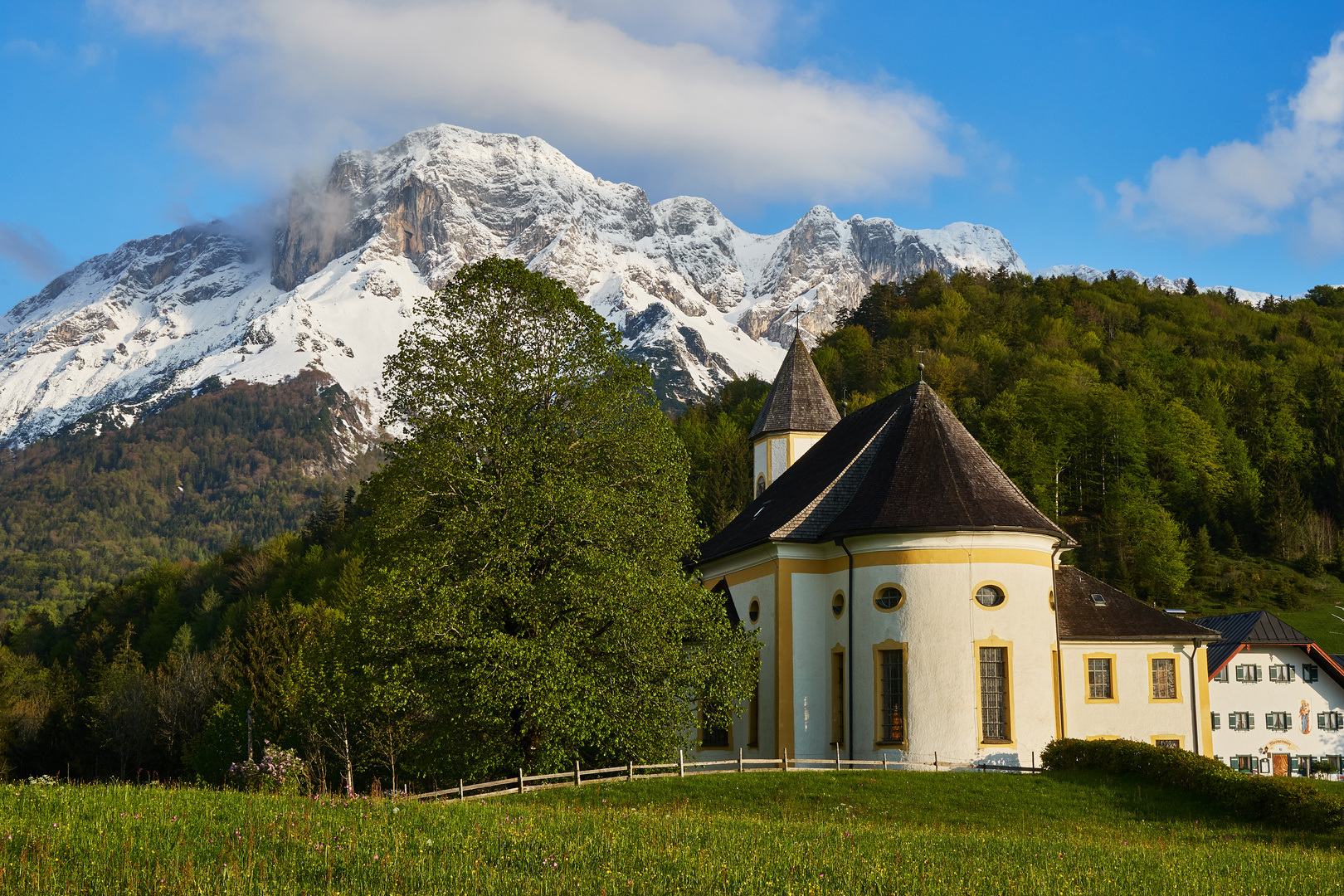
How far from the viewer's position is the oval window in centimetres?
2870

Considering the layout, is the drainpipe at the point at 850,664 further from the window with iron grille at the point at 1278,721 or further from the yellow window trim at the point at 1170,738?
the window with iron grille at the point at 1278,721

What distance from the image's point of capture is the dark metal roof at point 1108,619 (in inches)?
1287

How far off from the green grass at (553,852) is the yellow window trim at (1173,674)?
13935mm

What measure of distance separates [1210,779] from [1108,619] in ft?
35.8

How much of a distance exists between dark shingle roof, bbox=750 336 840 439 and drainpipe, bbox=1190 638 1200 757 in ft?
59.4

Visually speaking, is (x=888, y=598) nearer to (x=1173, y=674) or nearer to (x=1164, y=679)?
(x=1164, y=679)

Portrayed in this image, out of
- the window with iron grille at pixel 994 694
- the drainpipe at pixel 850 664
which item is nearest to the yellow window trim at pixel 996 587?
the window with iron grille at pixel 994 694

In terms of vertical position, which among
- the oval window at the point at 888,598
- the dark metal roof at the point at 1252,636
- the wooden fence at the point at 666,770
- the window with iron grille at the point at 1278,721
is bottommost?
the window with iron grille at the point at 1278,721

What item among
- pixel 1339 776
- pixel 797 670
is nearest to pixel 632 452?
pixel 797 670

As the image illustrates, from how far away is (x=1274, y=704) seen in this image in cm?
4903

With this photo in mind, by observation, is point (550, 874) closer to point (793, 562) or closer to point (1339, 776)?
point (793, 562)

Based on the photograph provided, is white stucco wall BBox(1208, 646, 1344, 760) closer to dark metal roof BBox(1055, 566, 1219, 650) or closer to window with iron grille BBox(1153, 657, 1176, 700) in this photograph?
window with iron grille BBox(1153, 657, 1176, 700)

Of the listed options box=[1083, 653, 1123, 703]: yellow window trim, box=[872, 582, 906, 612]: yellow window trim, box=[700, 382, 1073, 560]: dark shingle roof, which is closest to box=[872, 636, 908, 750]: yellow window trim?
box=[872, 582, 906, 612]: yellow window trim

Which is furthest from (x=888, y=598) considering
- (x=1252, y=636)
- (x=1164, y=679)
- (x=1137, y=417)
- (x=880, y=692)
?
(x=1137, y=417)
